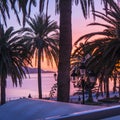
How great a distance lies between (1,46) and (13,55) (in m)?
1.82

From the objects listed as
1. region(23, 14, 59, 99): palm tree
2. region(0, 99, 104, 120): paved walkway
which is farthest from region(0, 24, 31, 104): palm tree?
region(0, 99, 104, 120): paved walkway

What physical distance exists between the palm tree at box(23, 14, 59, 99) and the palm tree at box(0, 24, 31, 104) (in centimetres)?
630

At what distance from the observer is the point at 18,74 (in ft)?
125

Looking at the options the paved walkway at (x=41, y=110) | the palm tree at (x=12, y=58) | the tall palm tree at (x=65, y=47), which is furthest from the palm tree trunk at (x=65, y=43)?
the palm tree at (x=12, y=58)

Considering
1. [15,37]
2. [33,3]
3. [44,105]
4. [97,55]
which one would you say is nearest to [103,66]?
[97,55]

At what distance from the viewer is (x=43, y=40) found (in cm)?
4819

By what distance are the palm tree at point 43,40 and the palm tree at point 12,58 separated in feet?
20.7

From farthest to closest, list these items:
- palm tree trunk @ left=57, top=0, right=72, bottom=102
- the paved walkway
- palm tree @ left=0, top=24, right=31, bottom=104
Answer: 1. palm tree @ left=0, top=24, right=31, bottom=104
2. palm tree trunk @ left=57, top=0, right=72, bottom=102
3. the paved walkway

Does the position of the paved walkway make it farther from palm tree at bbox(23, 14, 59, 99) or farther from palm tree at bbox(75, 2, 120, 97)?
palm tree at bbox(23, 14, 59, 99)

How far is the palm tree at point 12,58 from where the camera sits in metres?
37.6

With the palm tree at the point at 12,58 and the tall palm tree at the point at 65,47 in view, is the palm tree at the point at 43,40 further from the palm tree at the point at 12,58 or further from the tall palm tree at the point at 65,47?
the tall palm tree at the point at 65,47

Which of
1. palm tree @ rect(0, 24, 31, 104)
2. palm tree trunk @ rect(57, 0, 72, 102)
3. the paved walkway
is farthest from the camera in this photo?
palm tree @ rect(0, 24, 31, 104)

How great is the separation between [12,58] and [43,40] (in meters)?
10.1

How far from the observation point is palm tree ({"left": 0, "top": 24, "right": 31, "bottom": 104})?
123ft
